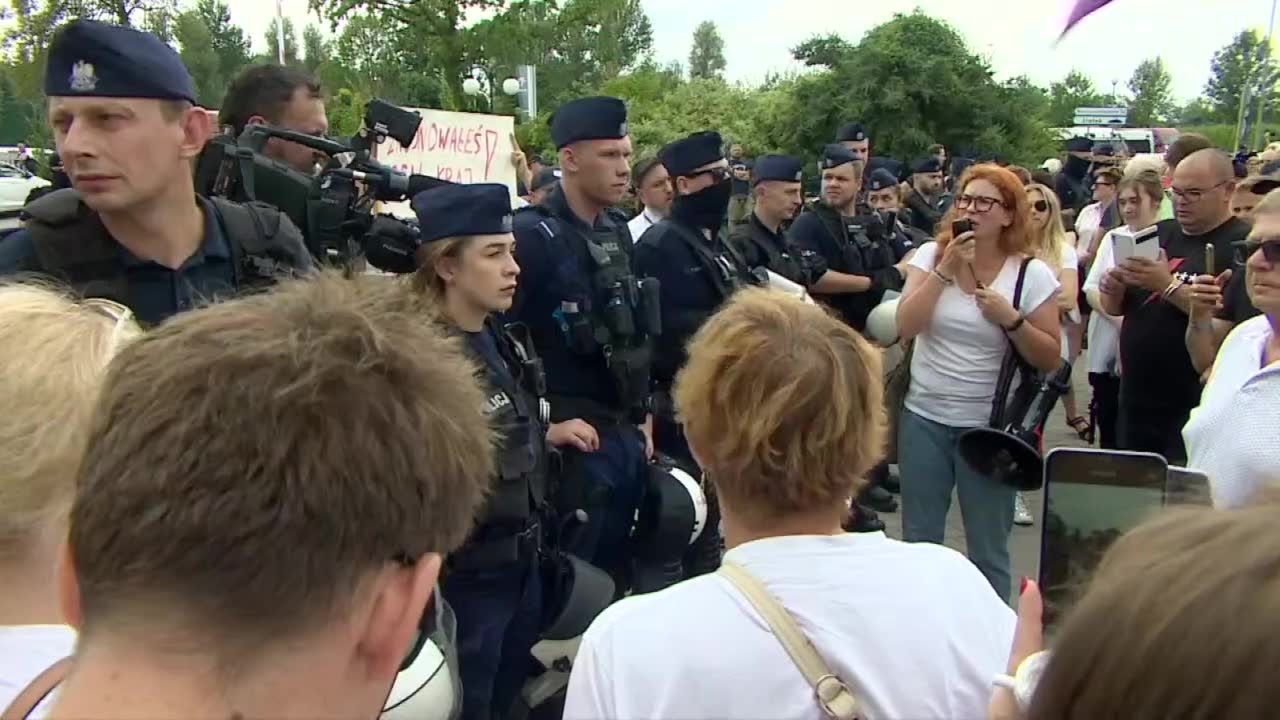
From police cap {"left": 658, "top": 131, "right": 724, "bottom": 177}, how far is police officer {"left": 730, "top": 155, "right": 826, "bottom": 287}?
1066mm

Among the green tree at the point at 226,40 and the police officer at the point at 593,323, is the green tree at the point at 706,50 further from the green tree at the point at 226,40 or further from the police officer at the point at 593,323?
the police officer at the point at 593,323

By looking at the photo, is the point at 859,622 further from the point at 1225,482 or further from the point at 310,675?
the point at 1225,482

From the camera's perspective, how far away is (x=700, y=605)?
5.14 ft

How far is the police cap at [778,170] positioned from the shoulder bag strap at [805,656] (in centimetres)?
467

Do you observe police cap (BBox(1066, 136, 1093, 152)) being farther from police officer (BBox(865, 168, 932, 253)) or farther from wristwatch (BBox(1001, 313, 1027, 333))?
wristwatch (BBox(1001, 313, 1027, 333))

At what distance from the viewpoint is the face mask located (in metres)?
4.79

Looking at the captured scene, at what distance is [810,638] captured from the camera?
1535 mm

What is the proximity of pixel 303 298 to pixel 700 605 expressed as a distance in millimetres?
797

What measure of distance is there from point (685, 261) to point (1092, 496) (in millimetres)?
3100

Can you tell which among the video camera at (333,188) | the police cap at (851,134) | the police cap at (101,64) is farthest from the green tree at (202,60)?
the police cap at (101,64)

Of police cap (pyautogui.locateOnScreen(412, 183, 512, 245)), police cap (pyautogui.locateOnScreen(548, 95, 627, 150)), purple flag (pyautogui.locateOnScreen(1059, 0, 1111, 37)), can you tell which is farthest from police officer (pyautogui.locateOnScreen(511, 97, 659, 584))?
purple flag (pyautogui.locateOnScreen(1059, 0, 1111, 37))

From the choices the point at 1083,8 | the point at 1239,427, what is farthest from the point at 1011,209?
the point at 1083,8

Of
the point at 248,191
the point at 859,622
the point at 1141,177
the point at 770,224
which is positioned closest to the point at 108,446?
the point at 859,622

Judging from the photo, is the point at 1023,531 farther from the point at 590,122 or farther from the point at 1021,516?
the point at 590,122
